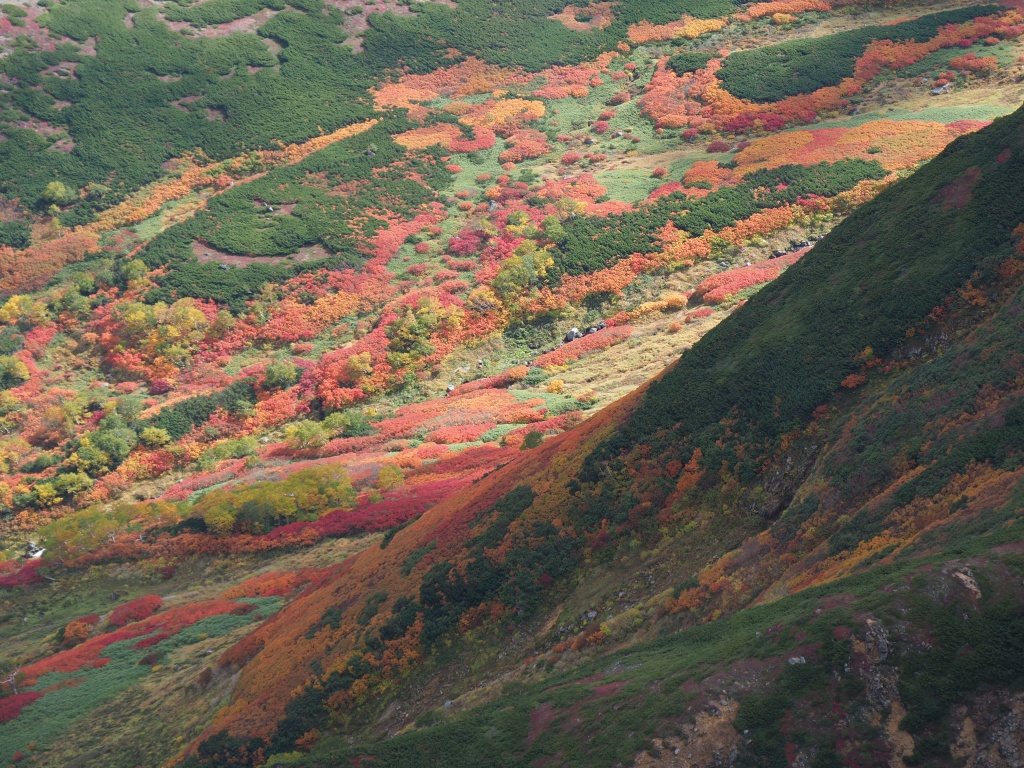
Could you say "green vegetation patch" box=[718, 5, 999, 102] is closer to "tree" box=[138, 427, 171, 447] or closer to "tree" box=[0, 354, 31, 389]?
"tree" box=[138, 427, 171, 447]

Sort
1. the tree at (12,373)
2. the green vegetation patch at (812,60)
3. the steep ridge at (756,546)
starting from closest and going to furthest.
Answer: the steep ridge at (756,546), the tree at (12,373), the green vegetation patch at (812,60)

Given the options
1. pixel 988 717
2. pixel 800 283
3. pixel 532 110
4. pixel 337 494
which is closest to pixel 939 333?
pixel 800 283

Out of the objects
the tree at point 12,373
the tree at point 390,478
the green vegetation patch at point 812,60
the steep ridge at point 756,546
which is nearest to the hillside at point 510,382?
the steep ridge at point 756,546

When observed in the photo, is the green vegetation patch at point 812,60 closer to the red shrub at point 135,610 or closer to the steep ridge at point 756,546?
the steep ridge at point 756,546

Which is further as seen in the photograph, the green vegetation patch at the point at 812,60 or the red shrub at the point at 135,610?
the green vegetation patch at the point at 812,60

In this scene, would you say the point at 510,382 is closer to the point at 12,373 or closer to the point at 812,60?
the point at 12,373
